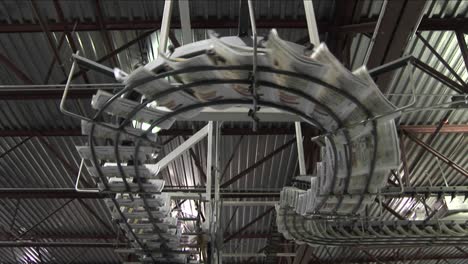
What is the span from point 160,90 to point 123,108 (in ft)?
1.45

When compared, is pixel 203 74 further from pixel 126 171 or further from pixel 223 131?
pixel 223 131

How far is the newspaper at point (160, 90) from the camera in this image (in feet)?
8.72

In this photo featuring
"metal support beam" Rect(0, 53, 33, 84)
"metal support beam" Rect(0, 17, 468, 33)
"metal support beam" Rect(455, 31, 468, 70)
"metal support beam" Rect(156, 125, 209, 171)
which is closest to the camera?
"metal support beam" Rect(156, 125, 209, 171)

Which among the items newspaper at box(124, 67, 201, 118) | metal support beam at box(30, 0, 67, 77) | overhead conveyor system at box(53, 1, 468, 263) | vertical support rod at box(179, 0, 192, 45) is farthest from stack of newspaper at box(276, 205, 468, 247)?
metal support beam at box(30, 0, 67, 77)

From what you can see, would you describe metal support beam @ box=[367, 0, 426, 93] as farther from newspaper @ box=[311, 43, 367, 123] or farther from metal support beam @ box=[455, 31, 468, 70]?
newspaper @ box=[311, 43, 367, 123]

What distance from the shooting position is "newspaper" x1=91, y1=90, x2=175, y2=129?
9.89 feet

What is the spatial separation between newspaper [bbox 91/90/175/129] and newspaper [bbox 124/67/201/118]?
0.48 ft

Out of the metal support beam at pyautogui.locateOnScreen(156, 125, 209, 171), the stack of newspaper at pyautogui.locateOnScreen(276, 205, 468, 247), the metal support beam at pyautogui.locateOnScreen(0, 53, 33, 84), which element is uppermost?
the metal support beam at pyautogui.locateOnScreen(0, 53, 33, 84)

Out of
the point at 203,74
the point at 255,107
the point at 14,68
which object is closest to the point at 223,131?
the point at 14,68

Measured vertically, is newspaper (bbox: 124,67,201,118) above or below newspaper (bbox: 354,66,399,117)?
above

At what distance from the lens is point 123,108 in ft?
10.2

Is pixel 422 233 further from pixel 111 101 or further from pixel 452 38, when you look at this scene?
pixel 111 101

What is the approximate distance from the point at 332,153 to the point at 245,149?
679 centimetres

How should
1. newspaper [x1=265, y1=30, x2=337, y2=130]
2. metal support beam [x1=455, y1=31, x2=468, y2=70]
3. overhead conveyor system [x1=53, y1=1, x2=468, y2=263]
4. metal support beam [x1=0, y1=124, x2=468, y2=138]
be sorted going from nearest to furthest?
newspaper [x1=265, y1=30, x2=337, y2=130]
overhead conveyor system [x1=53, y1=1, x2=468, y2=263]
metal support beam [x1=455, y1=31, x2=468, y2=70]
metal support beam [x1=0, y1=124, x2=468, y2=138]
